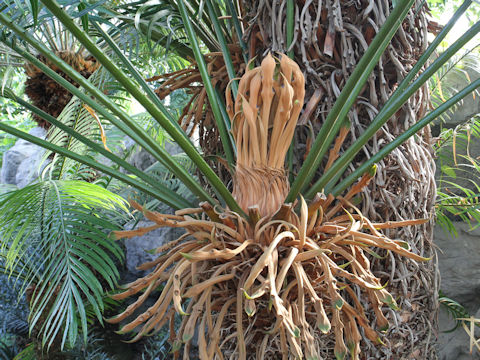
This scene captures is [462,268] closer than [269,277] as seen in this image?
No

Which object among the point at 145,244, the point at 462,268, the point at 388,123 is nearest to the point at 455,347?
the point at 462,268

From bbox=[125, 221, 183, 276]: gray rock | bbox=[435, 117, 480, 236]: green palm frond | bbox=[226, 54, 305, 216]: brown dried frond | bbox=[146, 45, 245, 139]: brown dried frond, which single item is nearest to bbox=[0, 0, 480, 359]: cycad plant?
bbox=[226, 54, 305, 216]: brown dried frond

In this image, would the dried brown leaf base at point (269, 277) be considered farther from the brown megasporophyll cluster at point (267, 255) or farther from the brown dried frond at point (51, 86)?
the brown dried frond at point (51, 86)

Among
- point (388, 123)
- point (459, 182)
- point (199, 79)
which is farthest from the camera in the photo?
point (459, 182)

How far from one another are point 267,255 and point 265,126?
215 mm

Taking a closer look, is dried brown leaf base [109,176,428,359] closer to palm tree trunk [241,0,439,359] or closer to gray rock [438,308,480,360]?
palm tree trunk [241,0,439,359]

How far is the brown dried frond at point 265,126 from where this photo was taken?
2.15 feet

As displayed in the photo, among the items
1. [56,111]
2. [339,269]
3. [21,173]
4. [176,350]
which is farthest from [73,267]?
[21,173]

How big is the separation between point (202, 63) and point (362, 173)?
1.16 ft

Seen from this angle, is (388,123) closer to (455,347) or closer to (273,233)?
(273,233)

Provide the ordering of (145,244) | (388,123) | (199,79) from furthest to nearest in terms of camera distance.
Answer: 1. (145,244)
2. (199,79)
3. (388,123)

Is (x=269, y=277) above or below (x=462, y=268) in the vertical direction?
below

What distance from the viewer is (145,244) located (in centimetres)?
224

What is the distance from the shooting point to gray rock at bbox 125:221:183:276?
2.21m
